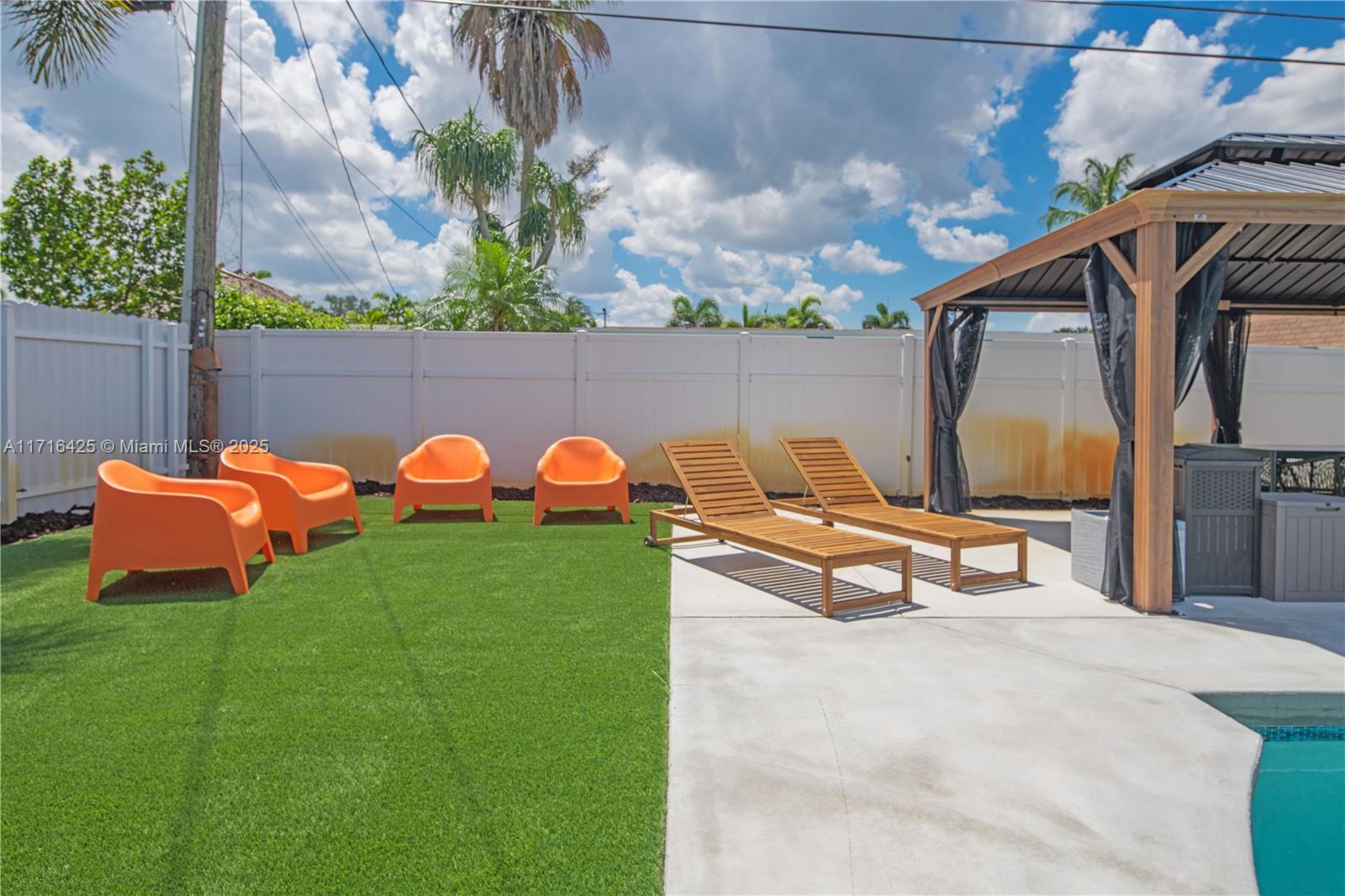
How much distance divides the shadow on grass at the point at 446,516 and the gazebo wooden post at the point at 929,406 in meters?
4.79

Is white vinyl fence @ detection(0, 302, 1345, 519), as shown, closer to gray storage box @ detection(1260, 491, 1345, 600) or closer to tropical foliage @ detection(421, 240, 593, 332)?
tropical foliage @ detection(421, 240, 593, 332)

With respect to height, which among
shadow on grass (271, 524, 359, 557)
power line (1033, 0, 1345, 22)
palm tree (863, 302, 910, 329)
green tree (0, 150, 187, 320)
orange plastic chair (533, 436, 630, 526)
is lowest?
shadow on grass (271, 524, 359, 557)

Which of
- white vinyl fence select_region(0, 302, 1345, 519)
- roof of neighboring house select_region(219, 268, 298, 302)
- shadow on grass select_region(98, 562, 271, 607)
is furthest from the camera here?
roof of neighboring house select_region(219, 268, 298, 302)

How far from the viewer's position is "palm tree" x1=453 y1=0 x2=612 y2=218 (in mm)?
17125

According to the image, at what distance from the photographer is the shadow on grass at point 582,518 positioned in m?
8.27

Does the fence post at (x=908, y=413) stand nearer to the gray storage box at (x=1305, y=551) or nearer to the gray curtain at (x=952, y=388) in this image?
the gray curtain at (x=952, y=388)

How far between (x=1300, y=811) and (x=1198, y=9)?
9.60m

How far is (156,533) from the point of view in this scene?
5.14 meters

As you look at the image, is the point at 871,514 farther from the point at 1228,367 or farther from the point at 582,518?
the point at 1228,367

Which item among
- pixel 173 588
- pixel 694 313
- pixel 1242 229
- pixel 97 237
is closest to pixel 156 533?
pixel 173 588

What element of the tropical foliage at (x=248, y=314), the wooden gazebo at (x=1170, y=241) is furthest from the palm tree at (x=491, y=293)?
the wooden gazebo at (x=1170, y=241)

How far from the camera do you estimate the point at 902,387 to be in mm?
10125

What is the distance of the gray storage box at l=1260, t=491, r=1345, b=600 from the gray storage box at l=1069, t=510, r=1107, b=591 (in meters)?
1.03

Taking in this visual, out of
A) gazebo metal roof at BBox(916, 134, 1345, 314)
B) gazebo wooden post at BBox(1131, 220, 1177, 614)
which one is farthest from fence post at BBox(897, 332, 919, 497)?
gazebo wooden post at BBox(1131, 220, 1177, 614)
